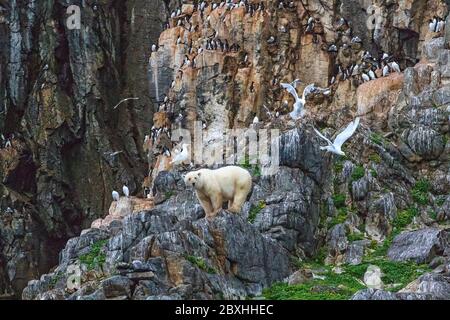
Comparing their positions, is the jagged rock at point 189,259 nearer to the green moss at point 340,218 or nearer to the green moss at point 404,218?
the green moss at point 340,218

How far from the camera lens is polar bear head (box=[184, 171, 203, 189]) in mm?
28625

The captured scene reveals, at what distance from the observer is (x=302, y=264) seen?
31.2 meters

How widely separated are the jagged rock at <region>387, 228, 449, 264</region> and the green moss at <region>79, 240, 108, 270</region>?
8.07 metres

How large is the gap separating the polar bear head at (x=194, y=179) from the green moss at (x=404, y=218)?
7688 millimetres

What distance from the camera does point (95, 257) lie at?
1172 inches

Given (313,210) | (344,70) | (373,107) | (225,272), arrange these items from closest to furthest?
(225,272), (313,210), (373,107), (344,70)

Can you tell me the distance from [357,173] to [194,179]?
8.50 metres

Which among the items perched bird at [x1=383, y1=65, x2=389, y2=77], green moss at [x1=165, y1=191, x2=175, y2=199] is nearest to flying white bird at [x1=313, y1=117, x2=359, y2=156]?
green moss at [x1=165, y1=191, x2=175, y2=199]

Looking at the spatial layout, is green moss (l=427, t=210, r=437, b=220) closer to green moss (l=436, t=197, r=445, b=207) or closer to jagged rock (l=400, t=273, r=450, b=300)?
green moss (l=436, t=197, r=445, b=207)

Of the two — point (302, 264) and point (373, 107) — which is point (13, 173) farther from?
point (302, 264)

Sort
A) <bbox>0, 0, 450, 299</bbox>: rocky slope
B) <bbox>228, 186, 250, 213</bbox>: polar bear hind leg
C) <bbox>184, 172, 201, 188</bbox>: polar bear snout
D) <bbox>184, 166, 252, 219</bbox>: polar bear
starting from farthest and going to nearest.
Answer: <bbox>228, 186, 250, 213</bbox>: polar bear hind leg → <bbox>184, 166, 252, 219</bbox>: polar bear → <bbox>184, 172, 201, 188</bbox>: polar bear snout → <bbox>0, 0, 450, 299</bbox>: rocky slope

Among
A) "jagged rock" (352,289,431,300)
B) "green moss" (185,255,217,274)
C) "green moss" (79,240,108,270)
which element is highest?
"green moss" (185,255,217,274)
